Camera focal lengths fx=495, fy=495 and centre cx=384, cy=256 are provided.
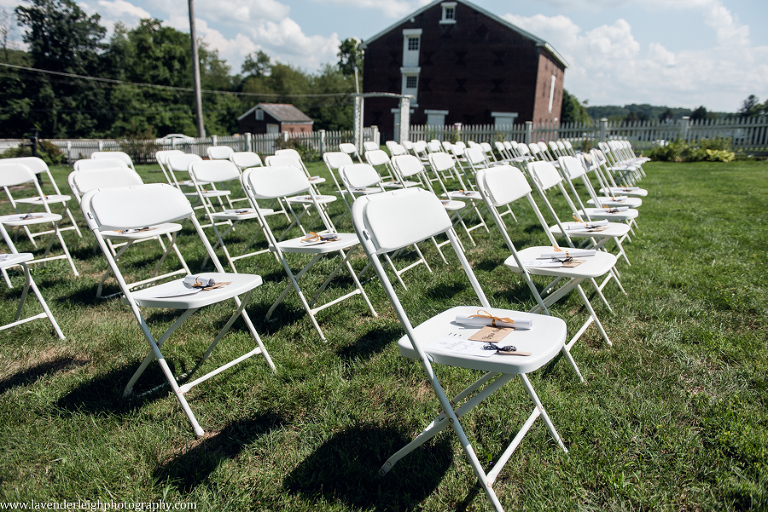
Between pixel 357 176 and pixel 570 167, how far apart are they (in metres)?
2.08

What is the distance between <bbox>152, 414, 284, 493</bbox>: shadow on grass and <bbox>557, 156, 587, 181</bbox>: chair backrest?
3.50 metres

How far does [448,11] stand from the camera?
29391 millimetres

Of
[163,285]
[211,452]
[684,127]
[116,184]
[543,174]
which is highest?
[684,127]

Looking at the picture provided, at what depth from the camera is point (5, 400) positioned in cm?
258

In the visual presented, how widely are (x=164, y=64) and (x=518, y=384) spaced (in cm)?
5512

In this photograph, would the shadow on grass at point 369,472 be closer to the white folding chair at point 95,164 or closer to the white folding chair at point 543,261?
the white folding chair at point 543,261

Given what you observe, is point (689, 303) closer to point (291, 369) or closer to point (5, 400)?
point (291, 369)

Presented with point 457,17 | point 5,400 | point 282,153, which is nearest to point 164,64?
point 457,17

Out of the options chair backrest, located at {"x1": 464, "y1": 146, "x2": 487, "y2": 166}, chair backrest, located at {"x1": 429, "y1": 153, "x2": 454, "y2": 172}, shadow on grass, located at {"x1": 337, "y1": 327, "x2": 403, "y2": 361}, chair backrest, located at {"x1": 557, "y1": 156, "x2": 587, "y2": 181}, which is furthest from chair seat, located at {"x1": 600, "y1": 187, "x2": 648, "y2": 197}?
shadow on grass, located at {"x1": 337, "y1": 327, "x2": 403, "y2": 361}

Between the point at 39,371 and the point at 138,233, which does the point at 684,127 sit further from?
the point at 39,371

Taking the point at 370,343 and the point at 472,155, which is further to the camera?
the point at 472,155

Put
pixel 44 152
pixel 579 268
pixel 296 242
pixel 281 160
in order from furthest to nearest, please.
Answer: pixel 44 152
pixel 281 160
pixel 296 242
pixel 579 268

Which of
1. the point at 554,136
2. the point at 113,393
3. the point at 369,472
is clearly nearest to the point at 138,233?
the point at 113,393

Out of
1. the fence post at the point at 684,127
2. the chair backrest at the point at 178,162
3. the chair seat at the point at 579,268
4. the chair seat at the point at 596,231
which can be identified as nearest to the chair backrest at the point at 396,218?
the chair seat at the point at 579,268
